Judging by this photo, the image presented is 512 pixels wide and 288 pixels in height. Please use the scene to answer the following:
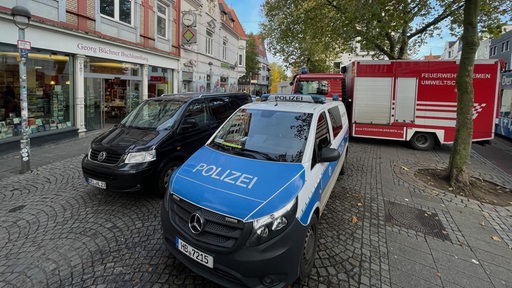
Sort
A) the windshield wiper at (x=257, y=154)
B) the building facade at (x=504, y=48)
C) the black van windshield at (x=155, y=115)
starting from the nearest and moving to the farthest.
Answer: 1. the windshield wiper at (x=257, y=154)
2. the black van windshield at (x=155, y=115)
3. the building facade at (x=504, y=48)

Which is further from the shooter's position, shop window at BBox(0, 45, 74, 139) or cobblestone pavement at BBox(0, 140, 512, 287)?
shop window at BBox(0, 45, 74, 139)

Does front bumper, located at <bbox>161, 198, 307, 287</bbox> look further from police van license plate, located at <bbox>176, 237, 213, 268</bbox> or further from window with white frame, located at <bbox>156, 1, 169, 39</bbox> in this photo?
window with white frame, located at <bbox>156, 1, 169, 39</bbox>

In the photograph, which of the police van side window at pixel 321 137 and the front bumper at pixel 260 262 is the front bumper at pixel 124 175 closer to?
the front bumper at pixel 260 262

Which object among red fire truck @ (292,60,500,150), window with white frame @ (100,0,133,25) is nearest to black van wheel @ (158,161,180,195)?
red fire truck @ (292,60,500,150)

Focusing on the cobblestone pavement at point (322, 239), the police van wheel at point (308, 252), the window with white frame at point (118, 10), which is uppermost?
the window with white frame at point (118, 10)

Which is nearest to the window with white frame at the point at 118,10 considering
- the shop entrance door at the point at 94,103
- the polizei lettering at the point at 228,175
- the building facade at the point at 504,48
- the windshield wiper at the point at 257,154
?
the shop entrance door at the point at 94,103

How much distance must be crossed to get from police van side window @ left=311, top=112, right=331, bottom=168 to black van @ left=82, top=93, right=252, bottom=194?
105 inches

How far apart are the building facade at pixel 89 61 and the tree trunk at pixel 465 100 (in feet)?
32.5

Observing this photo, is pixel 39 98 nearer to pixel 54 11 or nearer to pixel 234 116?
pixel 54 11

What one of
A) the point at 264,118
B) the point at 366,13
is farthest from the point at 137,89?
the point at 264,118

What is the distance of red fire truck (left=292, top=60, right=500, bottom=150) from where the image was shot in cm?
870

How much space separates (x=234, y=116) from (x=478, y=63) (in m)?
8.62

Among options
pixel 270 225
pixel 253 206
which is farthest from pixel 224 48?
pixel 270 225

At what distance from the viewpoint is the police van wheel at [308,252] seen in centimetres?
269
